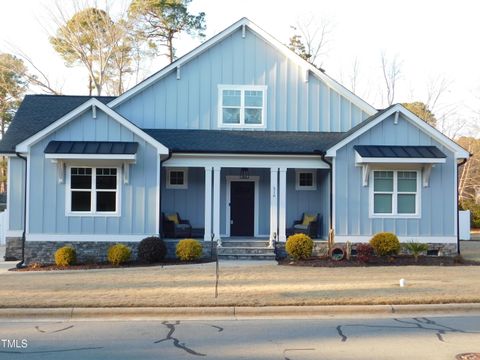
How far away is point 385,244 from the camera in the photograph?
1766cm

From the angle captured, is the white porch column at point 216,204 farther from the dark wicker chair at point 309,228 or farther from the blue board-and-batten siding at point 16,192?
the blue board-and-batten siding at point 16,192

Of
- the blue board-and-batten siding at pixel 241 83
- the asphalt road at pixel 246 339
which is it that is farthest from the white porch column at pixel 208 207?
the asphalt road at pixel 246 339

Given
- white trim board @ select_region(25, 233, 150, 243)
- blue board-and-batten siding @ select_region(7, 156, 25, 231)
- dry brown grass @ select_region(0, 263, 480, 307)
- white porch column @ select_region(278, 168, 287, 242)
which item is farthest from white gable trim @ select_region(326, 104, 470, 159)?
blue board-and-batten siding @ select_region(7, 156, 25, 231)

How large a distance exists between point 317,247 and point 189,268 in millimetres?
4585

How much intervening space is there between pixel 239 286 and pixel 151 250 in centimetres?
518

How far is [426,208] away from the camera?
62.0 feet

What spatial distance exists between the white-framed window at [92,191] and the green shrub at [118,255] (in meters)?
1.37

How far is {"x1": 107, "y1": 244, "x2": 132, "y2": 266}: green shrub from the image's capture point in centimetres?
1706

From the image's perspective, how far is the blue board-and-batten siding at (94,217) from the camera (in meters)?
18.0

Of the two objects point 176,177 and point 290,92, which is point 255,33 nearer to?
point 290,92

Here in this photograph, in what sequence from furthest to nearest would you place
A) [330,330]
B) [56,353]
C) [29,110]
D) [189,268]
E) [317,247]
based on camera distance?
[29,110], [317,247], [189,268], [330,330], [56,353]

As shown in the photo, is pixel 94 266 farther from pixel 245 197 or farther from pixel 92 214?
pixel 245 197

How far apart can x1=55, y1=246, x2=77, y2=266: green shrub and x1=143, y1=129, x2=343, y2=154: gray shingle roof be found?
4.50 meters

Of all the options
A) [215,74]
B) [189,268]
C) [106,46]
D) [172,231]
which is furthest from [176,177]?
[106,46]
